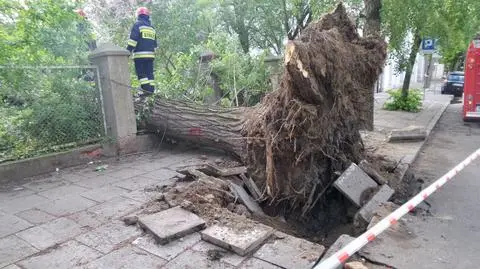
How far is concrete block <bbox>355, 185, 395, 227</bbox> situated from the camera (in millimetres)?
3850

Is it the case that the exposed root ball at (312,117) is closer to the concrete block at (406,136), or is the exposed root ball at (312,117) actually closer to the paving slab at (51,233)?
the paving slab at (51,233)

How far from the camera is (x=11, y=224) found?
3598 mm

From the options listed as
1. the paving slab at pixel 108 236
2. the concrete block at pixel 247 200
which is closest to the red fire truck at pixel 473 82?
the concrete block at pixel 247 200

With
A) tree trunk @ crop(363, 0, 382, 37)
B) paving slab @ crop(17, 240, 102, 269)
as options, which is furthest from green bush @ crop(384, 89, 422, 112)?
paving slab @ crop(17, 240, 102, 269)

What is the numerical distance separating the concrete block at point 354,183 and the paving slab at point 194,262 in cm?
203

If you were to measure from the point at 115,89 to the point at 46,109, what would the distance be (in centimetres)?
113

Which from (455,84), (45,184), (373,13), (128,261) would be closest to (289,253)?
(128,261)

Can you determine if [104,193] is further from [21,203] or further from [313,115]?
[313,115]

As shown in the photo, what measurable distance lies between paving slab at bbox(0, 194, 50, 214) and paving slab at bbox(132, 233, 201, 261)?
177 cm

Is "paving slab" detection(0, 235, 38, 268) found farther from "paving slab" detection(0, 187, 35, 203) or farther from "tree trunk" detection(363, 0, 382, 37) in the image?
"tree trunk" detection(363, 0, 382, 37)

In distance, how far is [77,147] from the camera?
594 cm

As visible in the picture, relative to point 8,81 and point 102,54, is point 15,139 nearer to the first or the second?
point 8,81

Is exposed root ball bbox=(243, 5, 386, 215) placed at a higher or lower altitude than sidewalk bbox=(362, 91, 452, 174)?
higher

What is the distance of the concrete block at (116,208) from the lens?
378 centimetres
